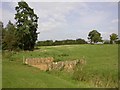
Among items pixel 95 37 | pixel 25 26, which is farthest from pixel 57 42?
pixel 25 26

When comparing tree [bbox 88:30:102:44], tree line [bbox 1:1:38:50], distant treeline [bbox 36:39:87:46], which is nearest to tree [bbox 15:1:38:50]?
tree line [bbox 1:1:38:50]

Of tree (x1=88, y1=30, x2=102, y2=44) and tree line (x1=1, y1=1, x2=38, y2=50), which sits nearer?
tree line (x1=1, y1=1, x2=38, y2=50)

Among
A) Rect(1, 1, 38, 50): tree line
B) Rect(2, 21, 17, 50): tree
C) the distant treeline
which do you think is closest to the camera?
Rect(2, 21, 17, 50): tree

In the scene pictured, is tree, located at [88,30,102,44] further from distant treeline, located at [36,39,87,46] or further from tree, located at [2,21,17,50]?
tree, located at [2,21,17,50]

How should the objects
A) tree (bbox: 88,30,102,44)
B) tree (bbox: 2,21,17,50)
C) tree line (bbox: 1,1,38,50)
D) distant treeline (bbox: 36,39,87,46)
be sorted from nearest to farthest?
tree (bbox: 2,21,17,50), tree line (bbox: 1,1,38,50), distant treeline (bbox: 36,39,87,46), tree (bbox: 88,30,102,44)

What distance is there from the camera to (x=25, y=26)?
66.0 m

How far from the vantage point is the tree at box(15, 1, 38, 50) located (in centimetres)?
6562

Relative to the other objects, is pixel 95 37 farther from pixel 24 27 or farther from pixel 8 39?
pixel 8 39

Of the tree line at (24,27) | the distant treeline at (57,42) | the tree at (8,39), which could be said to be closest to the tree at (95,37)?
the distant treeline at (57,42)

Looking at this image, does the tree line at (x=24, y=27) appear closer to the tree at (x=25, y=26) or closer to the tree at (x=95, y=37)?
the tree at (x=25, y=26)

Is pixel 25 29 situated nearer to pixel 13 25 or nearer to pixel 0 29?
pixel 13 25

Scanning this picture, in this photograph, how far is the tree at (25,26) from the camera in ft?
215

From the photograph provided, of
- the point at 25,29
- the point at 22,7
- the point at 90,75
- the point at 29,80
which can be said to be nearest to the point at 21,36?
the point at 25,29

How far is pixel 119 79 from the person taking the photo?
22219 millimetres
